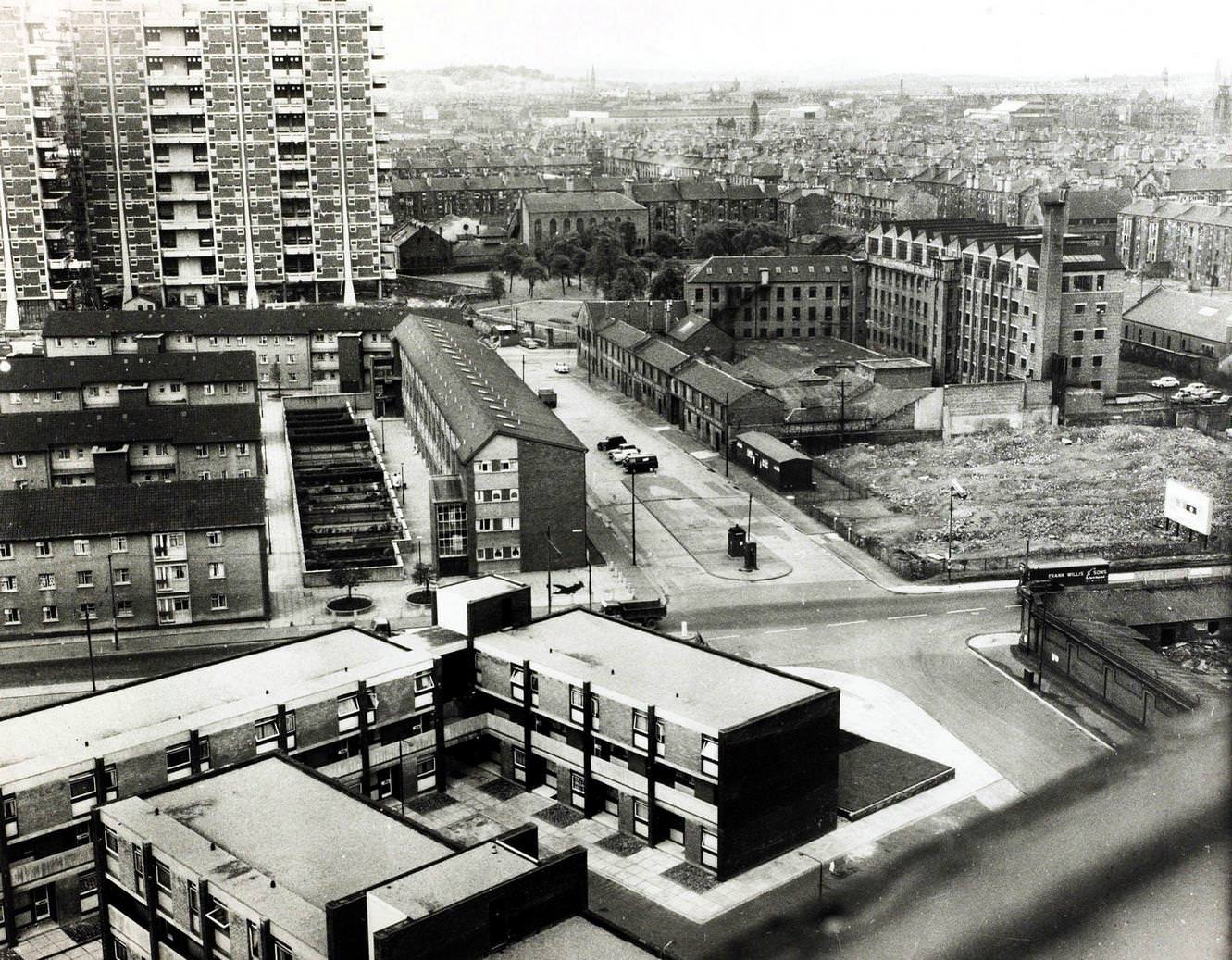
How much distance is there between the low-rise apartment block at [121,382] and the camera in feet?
185

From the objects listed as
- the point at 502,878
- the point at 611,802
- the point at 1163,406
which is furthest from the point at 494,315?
the point at 502,878

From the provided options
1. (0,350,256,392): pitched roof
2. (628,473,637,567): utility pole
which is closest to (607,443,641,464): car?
(628,473,637,567): utility pole

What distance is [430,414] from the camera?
2130 inches

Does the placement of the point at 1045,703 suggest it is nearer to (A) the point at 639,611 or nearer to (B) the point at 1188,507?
(A) the point at 639,611

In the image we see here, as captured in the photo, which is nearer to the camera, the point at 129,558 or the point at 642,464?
the point at 129,558

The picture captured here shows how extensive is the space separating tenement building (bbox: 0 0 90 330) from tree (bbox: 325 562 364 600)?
148ft

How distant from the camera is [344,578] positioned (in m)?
41.9

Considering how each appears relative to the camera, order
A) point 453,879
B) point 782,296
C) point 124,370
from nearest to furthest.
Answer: point 453,879, point 124,370, point 782,296

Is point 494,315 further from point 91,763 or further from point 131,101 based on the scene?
point 91,763

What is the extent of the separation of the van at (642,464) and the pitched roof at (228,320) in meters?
20.0

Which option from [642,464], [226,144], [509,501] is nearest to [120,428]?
[509,501]

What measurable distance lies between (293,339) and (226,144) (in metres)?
19.6

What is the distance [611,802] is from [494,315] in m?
68.5

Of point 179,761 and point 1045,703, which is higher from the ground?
point 179,761
